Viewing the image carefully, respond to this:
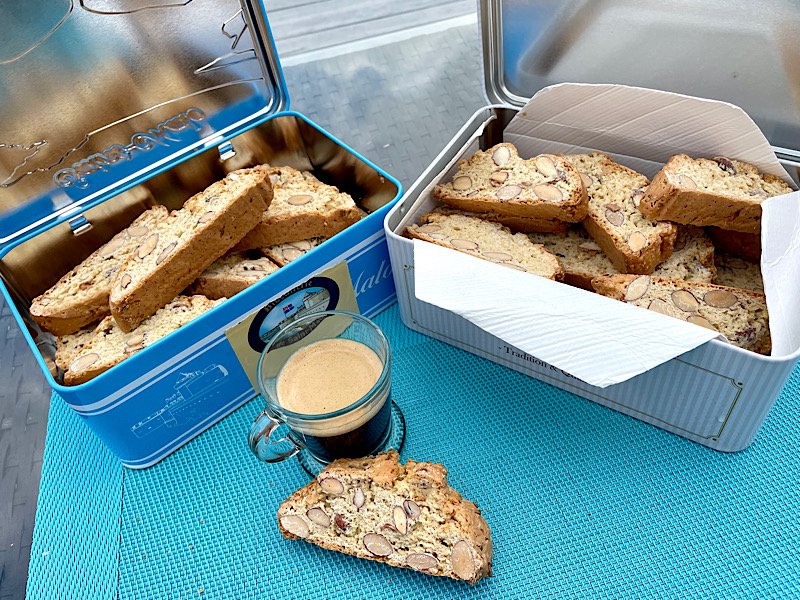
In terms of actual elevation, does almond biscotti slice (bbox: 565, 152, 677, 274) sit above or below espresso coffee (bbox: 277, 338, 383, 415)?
above

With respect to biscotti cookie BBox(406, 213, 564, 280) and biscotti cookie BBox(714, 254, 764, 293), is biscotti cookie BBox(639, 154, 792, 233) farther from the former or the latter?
biscotti cookie BBox(406, 213, 564, 280)

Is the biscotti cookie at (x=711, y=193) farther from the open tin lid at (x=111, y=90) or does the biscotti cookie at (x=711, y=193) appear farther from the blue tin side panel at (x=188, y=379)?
the open tin lid at (x=111, y=90)

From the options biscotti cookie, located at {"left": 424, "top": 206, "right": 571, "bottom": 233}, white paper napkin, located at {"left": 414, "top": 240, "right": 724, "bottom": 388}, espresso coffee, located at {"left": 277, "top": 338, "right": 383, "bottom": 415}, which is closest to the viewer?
white paper napkin, located at {"left": 414, "top": 240, "right": 724, "bottom": 388}

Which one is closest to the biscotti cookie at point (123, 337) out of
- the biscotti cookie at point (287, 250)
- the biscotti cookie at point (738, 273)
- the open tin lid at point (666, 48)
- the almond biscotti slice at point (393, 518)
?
the biscotti cookie at point (287, 250)

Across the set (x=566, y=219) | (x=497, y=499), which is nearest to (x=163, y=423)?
(x=497, y=499)

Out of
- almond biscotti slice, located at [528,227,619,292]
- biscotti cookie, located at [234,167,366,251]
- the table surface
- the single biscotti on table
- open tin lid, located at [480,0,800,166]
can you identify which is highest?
open tin lid, located at [480,0,800,166]

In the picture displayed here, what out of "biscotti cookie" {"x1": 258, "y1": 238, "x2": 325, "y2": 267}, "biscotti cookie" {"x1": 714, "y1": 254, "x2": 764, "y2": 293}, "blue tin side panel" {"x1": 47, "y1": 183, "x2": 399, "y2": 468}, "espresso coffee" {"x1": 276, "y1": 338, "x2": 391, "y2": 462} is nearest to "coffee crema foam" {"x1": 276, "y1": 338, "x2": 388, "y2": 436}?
"espresso coffee" {"x1": 276, "y1": 338, "x2": 391, "y2": 462}

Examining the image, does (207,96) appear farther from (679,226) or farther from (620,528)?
(620,528)
